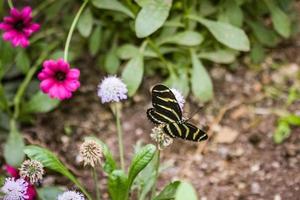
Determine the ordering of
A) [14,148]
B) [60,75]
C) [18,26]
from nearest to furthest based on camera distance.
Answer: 1. [60,75]
2. [18,26]
3. [14,148]

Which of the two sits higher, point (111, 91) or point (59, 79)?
point (59, 79)

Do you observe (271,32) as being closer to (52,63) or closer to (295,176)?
(295,176)

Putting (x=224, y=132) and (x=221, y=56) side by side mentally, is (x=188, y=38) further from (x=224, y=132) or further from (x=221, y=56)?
(x=224, y=132)

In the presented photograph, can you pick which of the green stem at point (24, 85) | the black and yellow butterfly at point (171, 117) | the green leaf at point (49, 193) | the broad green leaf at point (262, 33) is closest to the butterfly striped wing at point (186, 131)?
the black and yellow butterfly at point (171, 117)

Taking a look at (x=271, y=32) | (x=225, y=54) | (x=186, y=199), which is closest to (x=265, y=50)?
(x=271, y=32)

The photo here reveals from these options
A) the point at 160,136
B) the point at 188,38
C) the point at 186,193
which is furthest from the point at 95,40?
the point at 186,193

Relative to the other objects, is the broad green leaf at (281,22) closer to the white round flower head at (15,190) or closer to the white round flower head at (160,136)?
the white round flower head at (160,136)
